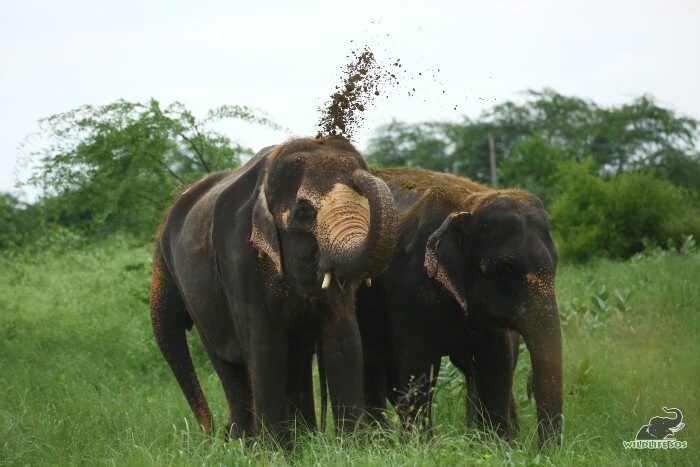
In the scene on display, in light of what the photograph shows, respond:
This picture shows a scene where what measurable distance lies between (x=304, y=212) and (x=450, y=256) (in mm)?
1524

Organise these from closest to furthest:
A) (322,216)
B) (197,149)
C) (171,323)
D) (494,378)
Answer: (322,216) → (494,378) → (171,323) → (197,149)

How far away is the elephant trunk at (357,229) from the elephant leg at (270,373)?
88cm

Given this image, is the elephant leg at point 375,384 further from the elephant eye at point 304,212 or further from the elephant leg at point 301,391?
the elephant eye at point 304,212

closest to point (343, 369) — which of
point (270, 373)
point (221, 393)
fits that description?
point (270, 373)

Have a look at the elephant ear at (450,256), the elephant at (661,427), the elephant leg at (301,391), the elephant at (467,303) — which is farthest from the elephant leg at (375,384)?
the elephant at (661,427)

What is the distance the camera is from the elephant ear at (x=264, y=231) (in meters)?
6.52

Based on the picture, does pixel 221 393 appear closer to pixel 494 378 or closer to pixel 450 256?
pixel 494 378

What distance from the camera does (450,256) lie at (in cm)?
748

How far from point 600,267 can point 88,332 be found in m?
7.43

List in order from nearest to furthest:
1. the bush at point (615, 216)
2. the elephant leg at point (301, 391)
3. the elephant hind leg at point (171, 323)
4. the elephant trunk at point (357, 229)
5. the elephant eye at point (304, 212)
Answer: the elephant trunk at point (357, 229) → the elephant eye at point (304, 212) → the elephant leg at point (301, 391) → the elephant hind leg at point (171, 323) → the bush at point (615, 216)

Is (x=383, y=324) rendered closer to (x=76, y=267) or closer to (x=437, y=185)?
(x=437, y=185)

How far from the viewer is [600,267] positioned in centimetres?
1612

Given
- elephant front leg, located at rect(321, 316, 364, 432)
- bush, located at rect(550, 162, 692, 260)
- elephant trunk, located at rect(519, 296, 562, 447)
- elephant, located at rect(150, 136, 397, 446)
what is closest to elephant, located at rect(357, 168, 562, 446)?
elephant trunk, located at rect(519, 296, 562, 447)

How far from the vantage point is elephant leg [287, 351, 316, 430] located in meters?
7.25
